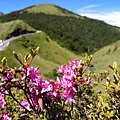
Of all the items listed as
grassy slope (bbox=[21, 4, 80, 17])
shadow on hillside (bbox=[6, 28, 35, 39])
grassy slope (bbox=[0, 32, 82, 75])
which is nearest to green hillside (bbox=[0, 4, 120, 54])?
grassy slope (bbox=[21, 4, 80, 17])

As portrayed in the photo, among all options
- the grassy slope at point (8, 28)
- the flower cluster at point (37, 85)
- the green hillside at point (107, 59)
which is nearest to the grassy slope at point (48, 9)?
the grassy slope at point (8, 28)

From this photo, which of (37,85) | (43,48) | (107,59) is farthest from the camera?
(43,48)

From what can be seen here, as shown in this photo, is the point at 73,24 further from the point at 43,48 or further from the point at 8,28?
the point at 43,48

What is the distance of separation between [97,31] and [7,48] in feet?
339

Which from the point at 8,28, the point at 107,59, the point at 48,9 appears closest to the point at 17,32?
the point at 8,28

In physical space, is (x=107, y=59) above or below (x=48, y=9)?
below

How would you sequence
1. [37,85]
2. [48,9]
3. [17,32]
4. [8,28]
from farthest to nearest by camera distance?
[48,9], [17,32], [8,28], [37,85]

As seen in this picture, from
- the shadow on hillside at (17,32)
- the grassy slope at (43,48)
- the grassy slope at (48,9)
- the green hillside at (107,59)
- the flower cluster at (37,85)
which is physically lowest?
the flower cluster at (37,85)

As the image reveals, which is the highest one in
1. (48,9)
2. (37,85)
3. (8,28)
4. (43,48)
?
(48,9)

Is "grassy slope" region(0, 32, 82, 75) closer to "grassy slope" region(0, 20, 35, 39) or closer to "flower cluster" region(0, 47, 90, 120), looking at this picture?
"grassy slope" region(0, 20, 35, 39)

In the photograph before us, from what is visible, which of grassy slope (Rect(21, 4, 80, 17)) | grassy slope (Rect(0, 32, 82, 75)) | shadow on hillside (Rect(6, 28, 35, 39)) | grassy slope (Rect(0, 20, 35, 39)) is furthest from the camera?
grassy slope (Rect(21, 4, 80, 17))

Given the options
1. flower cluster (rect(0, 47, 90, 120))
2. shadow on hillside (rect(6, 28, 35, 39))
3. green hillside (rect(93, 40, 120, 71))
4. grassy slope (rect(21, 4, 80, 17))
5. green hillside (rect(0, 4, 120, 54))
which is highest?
grassy slope (rect(21, 4, 80, 17))

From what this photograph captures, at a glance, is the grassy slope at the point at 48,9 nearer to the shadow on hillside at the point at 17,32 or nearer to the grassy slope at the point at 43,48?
the shadow on hillside at the point at 17,32

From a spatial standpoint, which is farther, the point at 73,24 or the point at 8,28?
the point at 73,24
